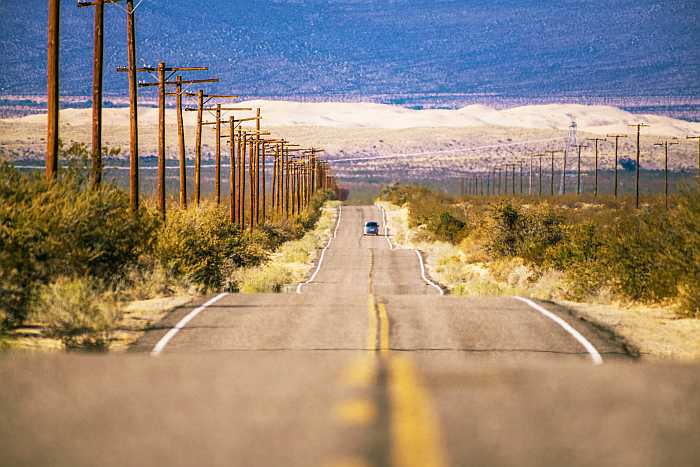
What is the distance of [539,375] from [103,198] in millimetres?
13917

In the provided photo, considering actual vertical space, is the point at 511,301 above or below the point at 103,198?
below

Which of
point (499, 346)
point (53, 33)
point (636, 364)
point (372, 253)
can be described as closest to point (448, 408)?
point (636, 364)

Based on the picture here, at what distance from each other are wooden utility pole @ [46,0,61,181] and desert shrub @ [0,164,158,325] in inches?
24.3

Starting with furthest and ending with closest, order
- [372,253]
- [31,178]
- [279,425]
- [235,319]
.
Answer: [372,253] → [31,178] → [235,319] → [279,425]

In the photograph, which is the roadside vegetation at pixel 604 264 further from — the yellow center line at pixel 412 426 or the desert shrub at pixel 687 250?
the yellow center line at pixel 412 426

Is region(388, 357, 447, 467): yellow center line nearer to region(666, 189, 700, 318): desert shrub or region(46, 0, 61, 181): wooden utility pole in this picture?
region(666, 189, 700, 318): desert shrub

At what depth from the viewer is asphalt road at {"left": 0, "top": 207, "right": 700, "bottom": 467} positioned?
8.10 m

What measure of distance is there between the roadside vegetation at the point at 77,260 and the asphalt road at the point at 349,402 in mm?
1447

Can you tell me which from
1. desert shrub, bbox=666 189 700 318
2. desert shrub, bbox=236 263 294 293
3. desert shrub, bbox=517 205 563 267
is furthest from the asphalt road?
desert shrub, bbox=517 205 563 267

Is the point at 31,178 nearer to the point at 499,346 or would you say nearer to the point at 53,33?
the point at 53,33

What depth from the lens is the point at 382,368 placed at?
12945 mm

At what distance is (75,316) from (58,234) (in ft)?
12.9

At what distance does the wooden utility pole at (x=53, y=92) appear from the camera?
2497 centimetres

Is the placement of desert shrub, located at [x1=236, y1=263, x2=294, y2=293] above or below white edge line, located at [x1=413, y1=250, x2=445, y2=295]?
above
